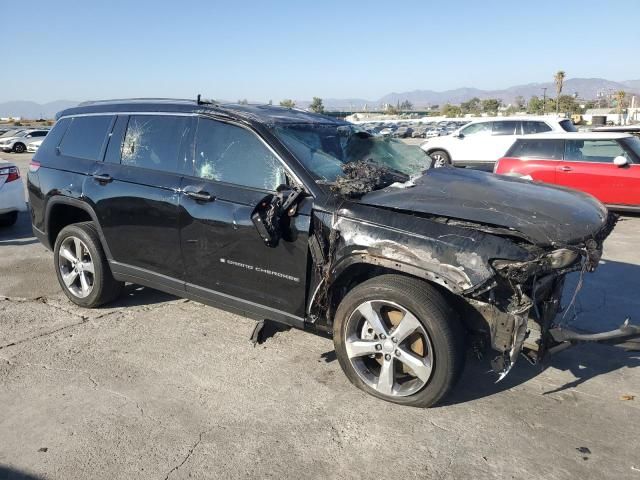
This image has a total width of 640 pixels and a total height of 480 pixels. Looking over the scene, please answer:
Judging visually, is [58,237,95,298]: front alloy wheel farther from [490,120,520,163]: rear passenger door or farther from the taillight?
[490,120,520,163]: rear passenger door

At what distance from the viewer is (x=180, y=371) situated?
391 centimetres

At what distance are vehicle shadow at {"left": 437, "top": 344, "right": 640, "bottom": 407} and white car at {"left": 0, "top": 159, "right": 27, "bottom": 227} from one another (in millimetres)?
7607

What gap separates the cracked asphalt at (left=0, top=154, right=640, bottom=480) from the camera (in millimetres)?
2877

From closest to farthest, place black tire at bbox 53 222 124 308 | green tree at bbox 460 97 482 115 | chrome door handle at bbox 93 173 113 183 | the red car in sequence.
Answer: chrome door handle at bbox 93 173 113 183 → black tire at bbox 53 222 124 308 → the red car → green tree at bbox 460 97 482 115

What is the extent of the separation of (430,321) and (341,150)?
1.75m

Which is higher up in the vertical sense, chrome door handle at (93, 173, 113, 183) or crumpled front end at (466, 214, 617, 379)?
chrome door handle at (93, 173, 113, 183)

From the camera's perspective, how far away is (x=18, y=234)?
A: 8.63 meters

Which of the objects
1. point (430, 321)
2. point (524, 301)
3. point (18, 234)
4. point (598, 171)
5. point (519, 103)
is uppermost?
point (519, 103)

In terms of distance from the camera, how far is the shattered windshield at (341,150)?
3887 mm

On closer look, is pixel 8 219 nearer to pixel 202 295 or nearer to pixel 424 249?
pixel 202 295

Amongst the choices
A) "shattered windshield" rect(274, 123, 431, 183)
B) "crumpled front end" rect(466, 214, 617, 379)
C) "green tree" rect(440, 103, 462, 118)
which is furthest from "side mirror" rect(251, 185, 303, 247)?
"green tree" rect(440, 103, 462, 118)

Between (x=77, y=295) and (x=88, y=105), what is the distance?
6.17 ft

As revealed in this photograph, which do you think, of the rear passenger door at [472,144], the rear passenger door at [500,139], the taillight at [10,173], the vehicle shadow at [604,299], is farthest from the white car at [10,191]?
the rear passenger door at [500,139]

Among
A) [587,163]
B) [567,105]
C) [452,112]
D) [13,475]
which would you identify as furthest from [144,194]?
[452,112]
